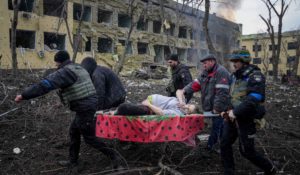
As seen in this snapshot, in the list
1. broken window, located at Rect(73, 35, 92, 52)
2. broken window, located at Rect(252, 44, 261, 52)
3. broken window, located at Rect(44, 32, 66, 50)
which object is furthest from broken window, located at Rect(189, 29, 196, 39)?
broken window, located at Rect(44, 32, 66, 50)

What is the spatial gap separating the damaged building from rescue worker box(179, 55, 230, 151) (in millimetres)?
8766

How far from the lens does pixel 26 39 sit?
2244cm

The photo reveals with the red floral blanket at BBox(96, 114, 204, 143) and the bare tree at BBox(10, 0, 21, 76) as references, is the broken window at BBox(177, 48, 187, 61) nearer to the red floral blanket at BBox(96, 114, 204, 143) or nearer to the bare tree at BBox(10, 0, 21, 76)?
the bare tree at BBox(10, 0, 21, 76)

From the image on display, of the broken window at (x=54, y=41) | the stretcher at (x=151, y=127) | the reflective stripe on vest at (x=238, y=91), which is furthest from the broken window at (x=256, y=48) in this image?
the reflective stripe on vest at (x=238, y=91)

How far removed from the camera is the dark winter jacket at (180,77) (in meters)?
5.87

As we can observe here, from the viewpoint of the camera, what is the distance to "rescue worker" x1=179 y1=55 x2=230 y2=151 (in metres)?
5.01

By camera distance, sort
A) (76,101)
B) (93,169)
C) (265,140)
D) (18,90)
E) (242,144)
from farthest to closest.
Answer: (18,90)
(265,140)
(93,169)
(76,101)
(242,144)

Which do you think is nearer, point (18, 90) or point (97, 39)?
point (18, 90)

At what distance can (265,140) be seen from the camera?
6305 mm

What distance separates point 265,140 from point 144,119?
3144 mm

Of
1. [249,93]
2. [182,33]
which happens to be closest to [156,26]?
[182,33]

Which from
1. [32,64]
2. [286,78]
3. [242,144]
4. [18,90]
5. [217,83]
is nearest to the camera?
[242,144]

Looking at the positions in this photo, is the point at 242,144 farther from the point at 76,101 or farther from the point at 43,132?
the point at 43,132

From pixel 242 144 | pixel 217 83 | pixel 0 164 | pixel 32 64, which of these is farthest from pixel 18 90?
pixel 32 64
